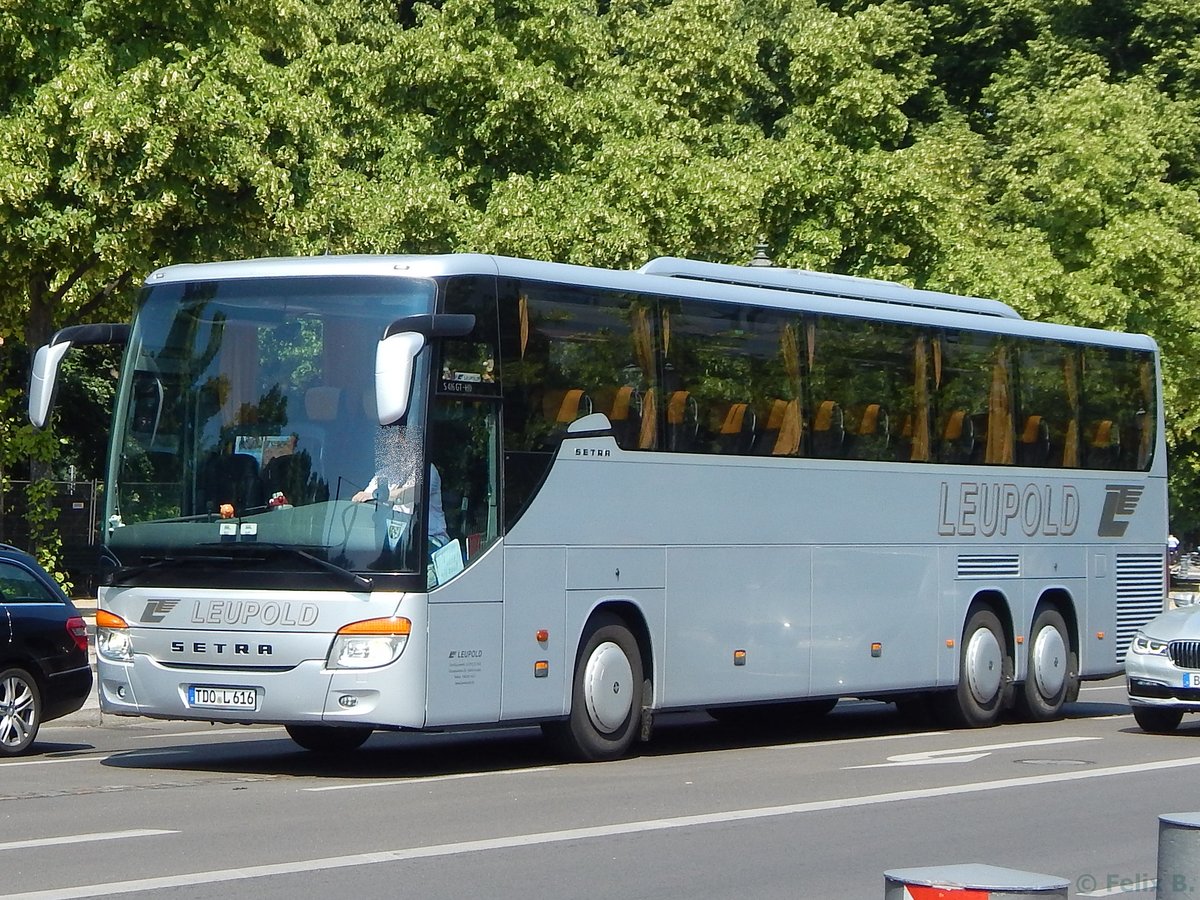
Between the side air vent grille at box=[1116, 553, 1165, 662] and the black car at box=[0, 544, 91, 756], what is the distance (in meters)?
11.0

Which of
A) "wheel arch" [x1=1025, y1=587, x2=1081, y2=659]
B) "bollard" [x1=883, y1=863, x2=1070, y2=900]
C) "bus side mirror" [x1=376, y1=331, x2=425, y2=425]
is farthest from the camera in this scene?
"wheel arch" [x1=1025, y1=587, x2=1081, y2=659]

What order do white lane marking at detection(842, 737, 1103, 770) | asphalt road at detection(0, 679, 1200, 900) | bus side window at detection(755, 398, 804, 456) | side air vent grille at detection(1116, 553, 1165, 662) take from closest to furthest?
asphalt road at detection(0, 679, 1200, 900), white lane marking at detection(842, 737, 1103, 770), bus side window at detection(755, 398, 804, 456), side air vent grille at detection(1116, 553, 1165, 662)

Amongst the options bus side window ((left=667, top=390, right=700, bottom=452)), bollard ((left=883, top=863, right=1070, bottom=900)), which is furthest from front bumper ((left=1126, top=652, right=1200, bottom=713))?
bollard ((left=883, top=863, right=1070, bottom=900))

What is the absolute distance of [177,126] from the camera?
74.3ft

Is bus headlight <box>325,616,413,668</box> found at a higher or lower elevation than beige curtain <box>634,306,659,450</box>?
lower

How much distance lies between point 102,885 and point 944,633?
440 inches

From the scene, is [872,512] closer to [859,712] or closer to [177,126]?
[859,712]

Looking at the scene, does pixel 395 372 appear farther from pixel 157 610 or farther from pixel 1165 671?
pixel 1165 671

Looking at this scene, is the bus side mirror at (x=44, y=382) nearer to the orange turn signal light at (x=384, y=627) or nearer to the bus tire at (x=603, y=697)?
the orange turn signal light at (x=384, y=627)

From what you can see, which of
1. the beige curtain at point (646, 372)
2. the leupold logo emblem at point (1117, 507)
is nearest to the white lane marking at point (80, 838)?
the beige curtain at point (646, 372)

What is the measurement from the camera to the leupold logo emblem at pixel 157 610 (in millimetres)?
13164

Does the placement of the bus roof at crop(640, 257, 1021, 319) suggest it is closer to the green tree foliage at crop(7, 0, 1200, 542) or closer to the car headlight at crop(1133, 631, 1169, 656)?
the car headlight at crop(1133, 631, 1169, 656)

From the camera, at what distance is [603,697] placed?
47.0 feet

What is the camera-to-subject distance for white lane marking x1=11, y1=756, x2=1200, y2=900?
8.42 m
